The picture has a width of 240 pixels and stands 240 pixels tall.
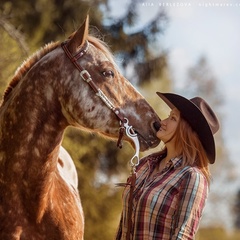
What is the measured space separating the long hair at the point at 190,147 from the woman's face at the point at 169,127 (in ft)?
0.08

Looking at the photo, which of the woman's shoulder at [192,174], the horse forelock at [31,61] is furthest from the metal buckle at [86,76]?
the woman's shoulder at [192,174]

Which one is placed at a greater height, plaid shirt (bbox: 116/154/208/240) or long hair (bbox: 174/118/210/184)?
long hair (bbox: 174/118/210/184)

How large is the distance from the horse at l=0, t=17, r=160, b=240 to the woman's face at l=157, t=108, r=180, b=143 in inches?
5.2

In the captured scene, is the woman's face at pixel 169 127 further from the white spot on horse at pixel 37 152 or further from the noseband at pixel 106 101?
the white spot on horse at pixel 37 152

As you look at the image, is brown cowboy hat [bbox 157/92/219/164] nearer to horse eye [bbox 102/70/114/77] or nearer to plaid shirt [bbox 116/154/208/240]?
plaid shirt [bbox 116/154/208/240]

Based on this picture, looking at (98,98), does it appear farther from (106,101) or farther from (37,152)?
(37,152)

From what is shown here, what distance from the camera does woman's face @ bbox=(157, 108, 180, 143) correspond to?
140 inches

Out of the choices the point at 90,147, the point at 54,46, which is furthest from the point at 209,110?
the point at 90,147

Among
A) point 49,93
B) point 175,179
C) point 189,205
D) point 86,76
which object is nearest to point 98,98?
point 86,76

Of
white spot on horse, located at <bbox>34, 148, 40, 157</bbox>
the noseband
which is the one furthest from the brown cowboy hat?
white spot on horse, located at <bbox>34, 148, 40, 157</bbox>

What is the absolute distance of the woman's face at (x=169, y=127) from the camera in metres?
3.57

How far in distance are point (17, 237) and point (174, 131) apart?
1.11 meters

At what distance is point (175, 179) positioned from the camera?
3.32m

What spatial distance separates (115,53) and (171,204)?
27.5 ft
